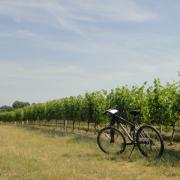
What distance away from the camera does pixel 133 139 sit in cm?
1189

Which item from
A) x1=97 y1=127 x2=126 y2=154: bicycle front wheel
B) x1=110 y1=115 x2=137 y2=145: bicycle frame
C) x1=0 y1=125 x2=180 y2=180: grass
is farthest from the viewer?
x1=97 y1=127 x2=126 y2=154: bicycle front wheel

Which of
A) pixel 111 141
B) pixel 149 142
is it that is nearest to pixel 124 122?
pixel 111 141

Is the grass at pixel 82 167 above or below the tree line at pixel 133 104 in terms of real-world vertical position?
below

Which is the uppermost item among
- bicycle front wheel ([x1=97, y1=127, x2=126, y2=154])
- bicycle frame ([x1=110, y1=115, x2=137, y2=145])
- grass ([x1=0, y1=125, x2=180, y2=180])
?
bicycle frame ([x1=110, y1=115, x2=137, y2=145])

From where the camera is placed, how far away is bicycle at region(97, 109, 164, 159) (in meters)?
11.4

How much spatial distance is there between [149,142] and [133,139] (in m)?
0.60

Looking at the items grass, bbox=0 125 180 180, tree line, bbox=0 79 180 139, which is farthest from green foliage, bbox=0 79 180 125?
grass, bbox=0 125 180 180

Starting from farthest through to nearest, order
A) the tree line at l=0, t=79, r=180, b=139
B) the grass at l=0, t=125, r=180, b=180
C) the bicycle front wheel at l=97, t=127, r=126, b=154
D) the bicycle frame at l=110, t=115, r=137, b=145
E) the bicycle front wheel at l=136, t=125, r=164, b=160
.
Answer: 1. the tree line at l=0, t=79, r=180, b=139
2. the bicycle front wheel at l=97, t=127, r=126, b=154
3. the bicycle frame at l=110, t=115, r=137, b=145
4. the bicycle front wheel at l=136, t=125, r=164, b=160
5. the grass at l=0, t=125, r=180, b=180

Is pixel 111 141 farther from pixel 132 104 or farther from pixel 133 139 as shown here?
pixel 132 104

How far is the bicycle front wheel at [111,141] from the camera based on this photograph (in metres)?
12.4

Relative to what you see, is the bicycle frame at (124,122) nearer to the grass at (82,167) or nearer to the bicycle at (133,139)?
the bicycle at (133,139)

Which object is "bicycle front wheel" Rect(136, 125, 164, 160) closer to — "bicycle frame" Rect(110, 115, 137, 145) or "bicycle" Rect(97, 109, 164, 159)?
"bicycle" Rect(97, 109, 164, 159)

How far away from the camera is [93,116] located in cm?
3744

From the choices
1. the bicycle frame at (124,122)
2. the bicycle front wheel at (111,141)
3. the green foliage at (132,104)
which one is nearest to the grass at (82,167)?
the bicycle front wheel at (111,141)
